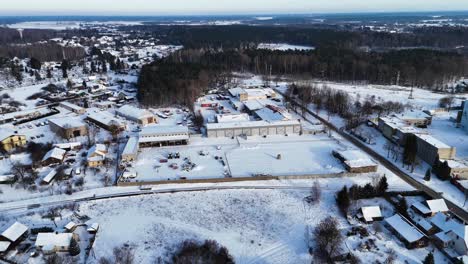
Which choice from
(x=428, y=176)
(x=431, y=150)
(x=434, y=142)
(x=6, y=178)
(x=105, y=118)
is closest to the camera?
(x=428, y=176)

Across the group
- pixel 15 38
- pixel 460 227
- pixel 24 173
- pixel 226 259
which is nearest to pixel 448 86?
pixel 460 227

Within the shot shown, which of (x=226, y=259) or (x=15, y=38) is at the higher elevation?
(x=15, y=38)

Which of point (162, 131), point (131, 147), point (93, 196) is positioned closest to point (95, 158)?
point (131, 147)

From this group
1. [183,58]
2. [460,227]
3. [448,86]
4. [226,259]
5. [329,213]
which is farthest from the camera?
[183,58]

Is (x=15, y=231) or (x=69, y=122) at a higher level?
(x=69, y=122)

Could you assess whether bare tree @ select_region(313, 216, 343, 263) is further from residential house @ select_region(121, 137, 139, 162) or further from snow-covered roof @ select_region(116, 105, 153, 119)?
snow-covered roof @ select_region(116, 105, 153, 119)

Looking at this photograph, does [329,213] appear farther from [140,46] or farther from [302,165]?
[140,46]

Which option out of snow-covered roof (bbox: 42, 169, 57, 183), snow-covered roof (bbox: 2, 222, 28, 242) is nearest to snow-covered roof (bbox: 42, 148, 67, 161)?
snow-covered roof (bbox: 42, 169, 57, 183)

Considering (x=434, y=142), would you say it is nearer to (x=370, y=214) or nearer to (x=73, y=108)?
(x=370, y=214)
